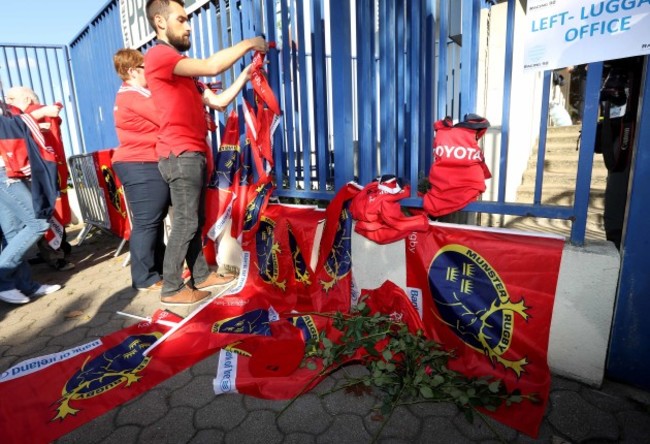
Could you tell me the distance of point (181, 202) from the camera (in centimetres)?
280

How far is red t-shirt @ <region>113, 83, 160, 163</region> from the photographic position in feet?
9.57

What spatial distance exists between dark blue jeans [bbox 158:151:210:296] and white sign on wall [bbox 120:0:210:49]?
2.20 metres

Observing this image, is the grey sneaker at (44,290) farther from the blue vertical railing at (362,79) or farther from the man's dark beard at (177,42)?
the man's dark beard at (177,42)

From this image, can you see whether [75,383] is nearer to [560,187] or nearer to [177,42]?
[177,42]

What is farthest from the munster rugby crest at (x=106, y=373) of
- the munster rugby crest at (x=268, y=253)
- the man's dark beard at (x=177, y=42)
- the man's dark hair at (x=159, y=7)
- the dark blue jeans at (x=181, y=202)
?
the man's dark hair at (x=159, y=7)

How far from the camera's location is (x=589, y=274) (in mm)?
1707

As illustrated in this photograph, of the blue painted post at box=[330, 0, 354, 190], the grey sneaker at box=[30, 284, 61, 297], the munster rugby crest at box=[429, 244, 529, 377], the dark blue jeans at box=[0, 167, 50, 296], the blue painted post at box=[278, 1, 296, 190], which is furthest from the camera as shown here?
the grey sneaker at box=[30, 284, 61, 297]

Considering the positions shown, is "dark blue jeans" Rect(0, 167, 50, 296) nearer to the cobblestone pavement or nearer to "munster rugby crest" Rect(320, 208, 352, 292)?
the cobblestone pavement

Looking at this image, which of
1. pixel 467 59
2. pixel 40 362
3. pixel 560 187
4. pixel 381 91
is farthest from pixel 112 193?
pixel 560 187

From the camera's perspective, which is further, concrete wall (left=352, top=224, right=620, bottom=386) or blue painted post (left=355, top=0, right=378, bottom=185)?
blue painted post (left=355, top=0, right=378, bottom=185)

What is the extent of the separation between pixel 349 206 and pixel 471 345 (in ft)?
3.48

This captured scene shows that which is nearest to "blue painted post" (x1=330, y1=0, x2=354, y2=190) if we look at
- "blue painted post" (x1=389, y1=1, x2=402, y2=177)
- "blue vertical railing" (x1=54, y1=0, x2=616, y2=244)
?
"blue vertical railing" (x1=54, y1=0, x2=616, y2=244)

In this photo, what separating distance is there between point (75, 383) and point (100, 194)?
3100 mm

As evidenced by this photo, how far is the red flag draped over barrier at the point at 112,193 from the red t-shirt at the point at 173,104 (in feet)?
6.04
